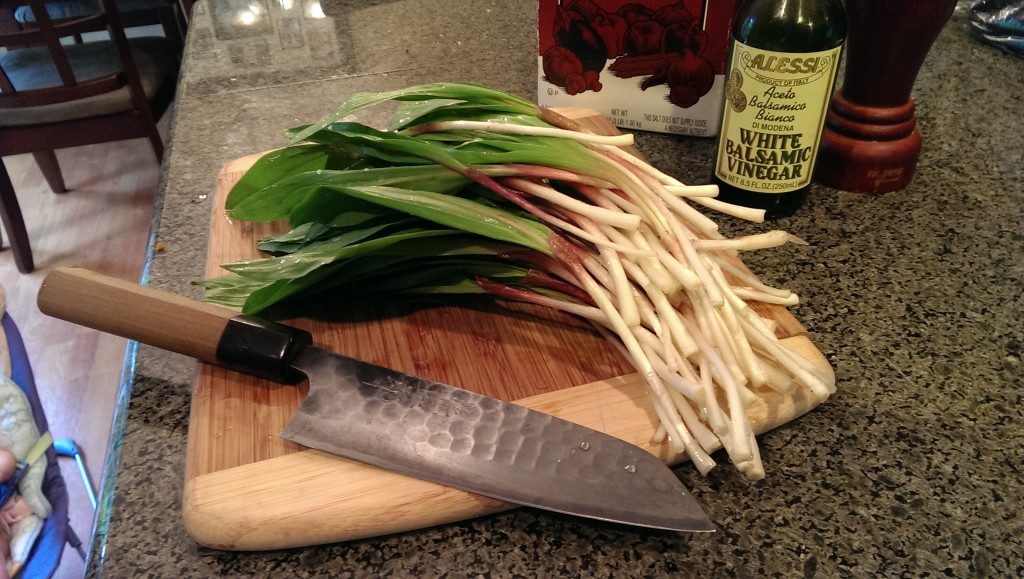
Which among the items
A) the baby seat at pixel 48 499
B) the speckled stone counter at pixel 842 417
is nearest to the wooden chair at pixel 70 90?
the baby seat at pixel 48 499

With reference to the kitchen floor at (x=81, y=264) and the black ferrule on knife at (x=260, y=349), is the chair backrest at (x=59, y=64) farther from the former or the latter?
the black ferrule on knife at (x=260, y=349)

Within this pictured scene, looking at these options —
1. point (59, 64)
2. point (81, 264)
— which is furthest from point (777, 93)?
point (81, 264)

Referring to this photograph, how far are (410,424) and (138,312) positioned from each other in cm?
33

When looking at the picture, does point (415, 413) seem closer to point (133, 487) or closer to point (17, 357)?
point (133, 487)

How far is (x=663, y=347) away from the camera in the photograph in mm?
755

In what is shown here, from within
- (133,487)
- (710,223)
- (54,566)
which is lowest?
(54,566)

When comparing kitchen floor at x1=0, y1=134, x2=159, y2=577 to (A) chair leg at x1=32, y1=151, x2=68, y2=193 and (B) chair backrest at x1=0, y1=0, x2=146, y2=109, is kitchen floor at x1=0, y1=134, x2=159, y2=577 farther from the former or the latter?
(B) chair backrest at x1=0, y1=0, x2=146, y2=109

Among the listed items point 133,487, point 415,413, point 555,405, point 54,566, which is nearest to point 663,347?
point 555,405

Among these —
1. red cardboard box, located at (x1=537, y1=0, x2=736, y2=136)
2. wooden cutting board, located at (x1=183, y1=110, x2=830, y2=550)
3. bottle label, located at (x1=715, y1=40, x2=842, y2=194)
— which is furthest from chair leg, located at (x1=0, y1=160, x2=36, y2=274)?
bottle label, located at (x1=715, y1=40, x2=842, y2=194)

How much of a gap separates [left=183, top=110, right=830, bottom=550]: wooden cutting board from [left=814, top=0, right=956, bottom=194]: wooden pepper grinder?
372mm

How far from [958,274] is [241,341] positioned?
2.89ft

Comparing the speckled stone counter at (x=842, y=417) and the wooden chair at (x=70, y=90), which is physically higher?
the speckled stone counter at (x=842, y=417)

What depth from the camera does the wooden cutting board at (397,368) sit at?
24.8 inches

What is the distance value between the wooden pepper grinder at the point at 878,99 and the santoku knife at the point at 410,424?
0.65 metres
